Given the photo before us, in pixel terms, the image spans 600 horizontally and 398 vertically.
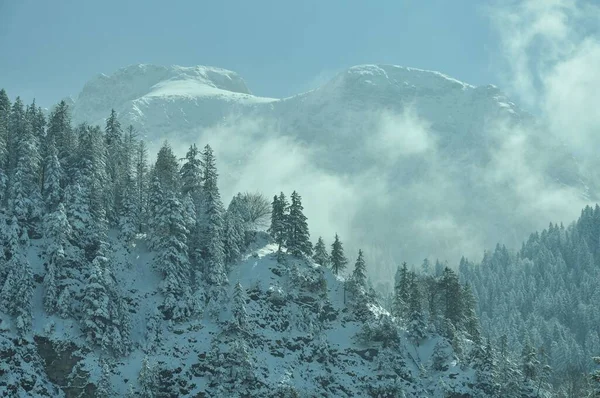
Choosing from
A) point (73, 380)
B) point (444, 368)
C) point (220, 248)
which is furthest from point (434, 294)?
point (73, 380)

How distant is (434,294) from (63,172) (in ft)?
219

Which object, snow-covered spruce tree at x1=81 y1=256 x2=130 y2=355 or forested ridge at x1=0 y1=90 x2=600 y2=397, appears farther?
forested ridge at x1=0 y1=90 x2=600 y2=397

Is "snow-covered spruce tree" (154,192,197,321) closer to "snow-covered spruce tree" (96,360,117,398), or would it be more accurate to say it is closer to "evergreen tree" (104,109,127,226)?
"evergreen tree" (104,109,127,226)

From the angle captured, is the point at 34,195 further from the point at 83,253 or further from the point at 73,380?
the point at 73,380

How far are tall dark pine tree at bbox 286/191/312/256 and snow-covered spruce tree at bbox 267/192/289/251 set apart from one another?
0.92 meters

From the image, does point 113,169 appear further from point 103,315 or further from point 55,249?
point 103,315

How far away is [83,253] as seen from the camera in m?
80.8

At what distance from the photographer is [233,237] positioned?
96.2 metres

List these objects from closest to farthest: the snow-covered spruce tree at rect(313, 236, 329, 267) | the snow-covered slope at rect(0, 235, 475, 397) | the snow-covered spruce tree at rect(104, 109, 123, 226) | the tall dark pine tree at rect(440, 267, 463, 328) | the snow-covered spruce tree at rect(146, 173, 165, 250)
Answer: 1. the snow-covered slope at rect(0, 235, 475, 397)
2. the snow-covered spruce tree at rect(146, 173, 165, 250)
3. the snow-covered spruce tree at rect(104, 109, 123, 226)
4. the tall dark pine tree at rect(440, 267, 463, 328)
5. the snow-covered spruce tree at rect(313, 236, 329, 267)

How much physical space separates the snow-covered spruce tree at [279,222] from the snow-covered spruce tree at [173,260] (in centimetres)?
1758

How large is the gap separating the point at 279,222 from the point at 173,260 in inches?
906

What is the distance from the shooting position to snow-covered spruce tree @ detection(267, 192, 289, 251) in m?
102

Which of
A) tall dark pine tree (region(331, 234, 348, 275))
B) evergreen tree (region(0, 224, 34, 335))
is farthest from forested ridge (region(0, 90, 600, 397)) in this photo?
tall dark pine tree (region(331, 234, 348, 275))

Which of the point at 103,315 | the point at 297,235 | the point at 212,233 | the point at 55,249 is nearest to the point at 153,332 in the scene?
the point at 103,315
